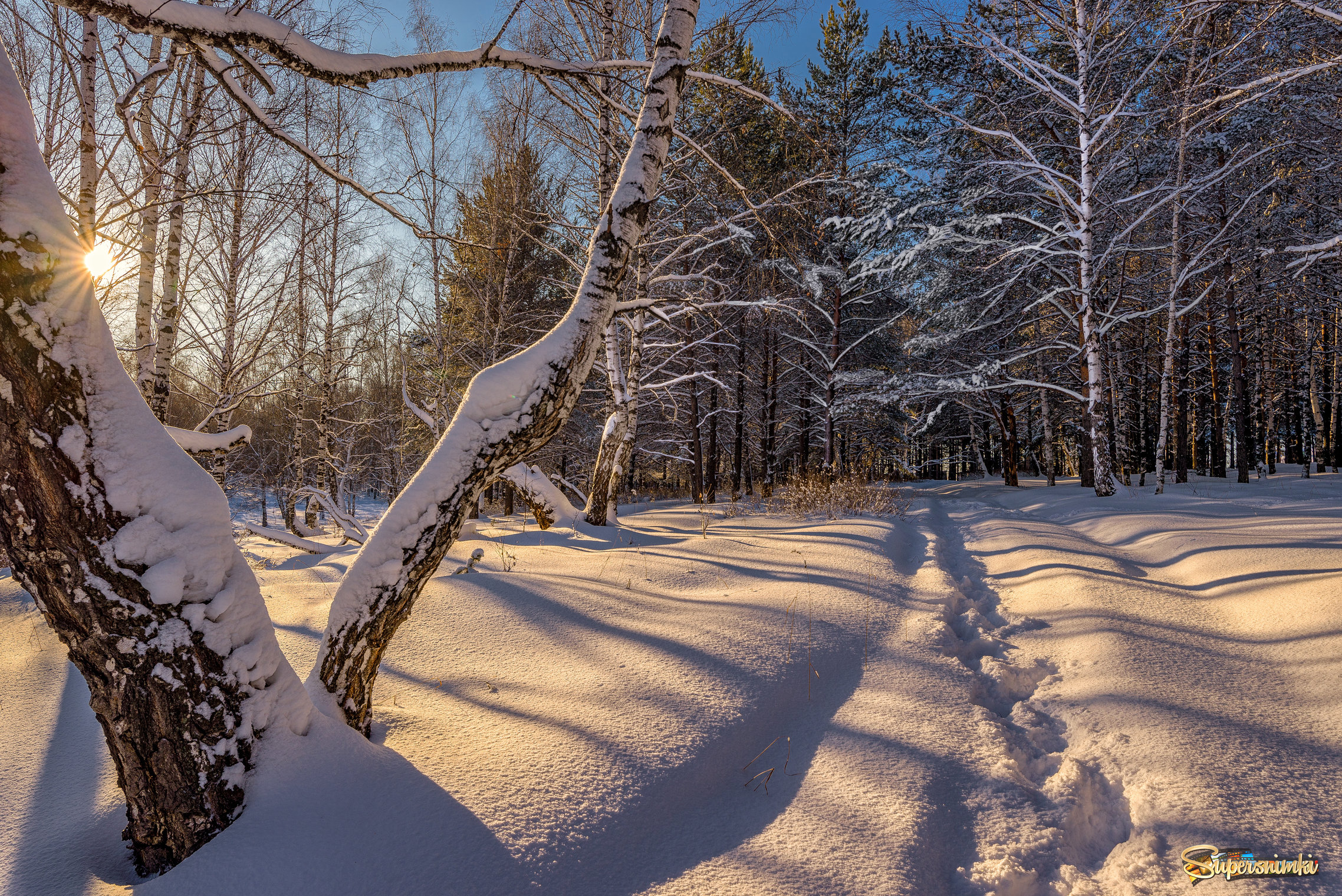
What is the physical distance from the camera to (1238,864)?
1.46 meters

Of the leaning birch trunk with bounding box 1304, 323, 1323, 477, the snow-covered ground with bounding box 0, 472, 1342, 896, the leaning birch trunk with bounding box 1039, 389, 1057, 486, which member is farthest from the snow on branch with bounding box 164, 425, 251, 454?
the leaning birch trunk with bounding box 1304, 323, 1323, 477

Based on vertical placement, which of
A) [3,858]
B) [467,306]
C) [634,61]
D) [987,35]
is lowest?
[3,858]

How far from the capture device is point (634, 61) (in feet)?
7.48

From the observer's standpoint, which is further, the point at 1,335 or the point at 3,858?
the point at 3,858

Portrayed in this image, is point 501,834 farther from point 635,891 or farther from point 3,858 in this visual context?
point 3,858

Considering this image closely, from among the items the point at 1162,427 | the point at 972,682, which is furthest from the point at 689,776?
the point at 1162,427

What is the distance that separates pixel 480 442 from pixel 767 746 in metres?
1.61

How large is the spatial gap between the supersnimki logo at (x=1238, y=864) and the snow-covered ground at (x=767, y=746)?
3 cm

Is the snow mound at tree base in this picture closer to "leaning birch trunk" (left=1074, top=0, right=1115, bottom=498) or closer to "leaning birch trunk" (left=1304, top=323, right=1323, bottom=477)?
"leaning birch trunk" (left=1074, top=0, right=1115, bottom=498)

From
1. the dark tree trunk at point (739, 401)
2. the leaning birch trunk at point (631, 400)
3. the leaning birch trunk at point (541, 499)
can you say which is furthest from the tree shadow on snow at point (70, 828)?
the dark tree trunk at point (739, 401)

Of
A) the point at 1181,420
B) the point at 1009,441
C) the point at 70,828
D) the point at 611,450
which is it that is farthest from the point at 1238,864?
the point at 1181,420

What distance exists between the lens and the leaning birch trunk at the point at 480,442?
1899mm

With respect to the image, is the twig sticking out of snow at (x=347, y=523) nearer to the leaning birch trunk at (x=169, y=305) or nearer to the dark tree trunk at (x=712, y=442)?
the leaning birch trunk at (x=169, y=305)

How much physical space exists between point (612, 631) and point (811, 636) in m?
1.12
